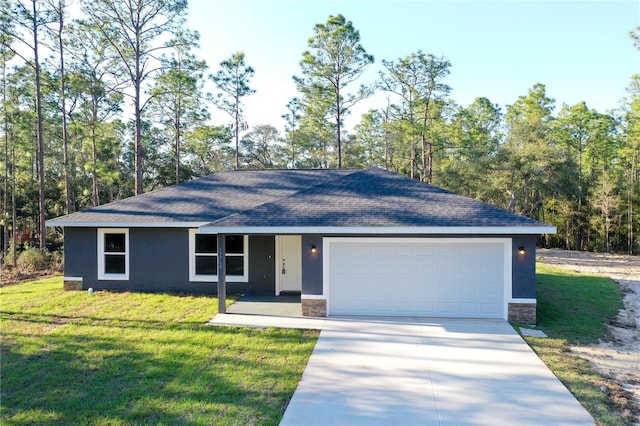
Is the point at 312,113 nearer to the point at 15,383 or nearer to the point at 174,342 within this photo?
the point at 174,342

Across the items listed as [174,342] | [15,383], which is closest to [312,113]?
[174,342]

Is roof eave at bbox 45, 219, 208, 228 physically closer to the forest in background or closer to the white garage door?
the white garage door

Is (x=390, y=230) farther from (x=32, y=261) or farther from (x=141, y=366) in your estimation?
(x=32, y=261)

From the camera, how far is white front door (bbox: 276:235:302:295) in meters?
Result: 11.1

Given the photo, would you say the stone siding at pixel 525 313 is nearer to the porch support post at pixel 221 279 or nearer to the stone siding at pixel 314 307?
the stone siding at pixel 314 307

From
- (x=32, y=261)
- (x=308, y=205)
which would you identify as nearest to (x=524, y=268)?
(x=308, y=205)

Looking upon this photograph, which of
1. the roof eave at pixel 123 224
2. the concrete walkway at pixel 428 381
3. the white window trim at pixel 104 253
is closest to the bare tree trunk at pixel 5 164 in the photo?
the roof eave at pixel 123 224

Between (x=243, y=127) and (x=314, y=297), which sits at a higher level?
(x=243, y=127)

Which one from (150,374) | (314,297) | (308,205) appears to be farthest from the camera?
(308,205)

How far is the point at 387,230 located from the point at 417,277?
4.80ft

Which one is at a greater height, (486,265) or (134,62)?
(134,62)

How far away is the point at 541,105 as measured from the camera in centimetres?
3075

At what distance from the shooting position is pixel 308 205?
984 centimetres

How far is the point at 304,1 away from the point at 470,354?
36.4ft
